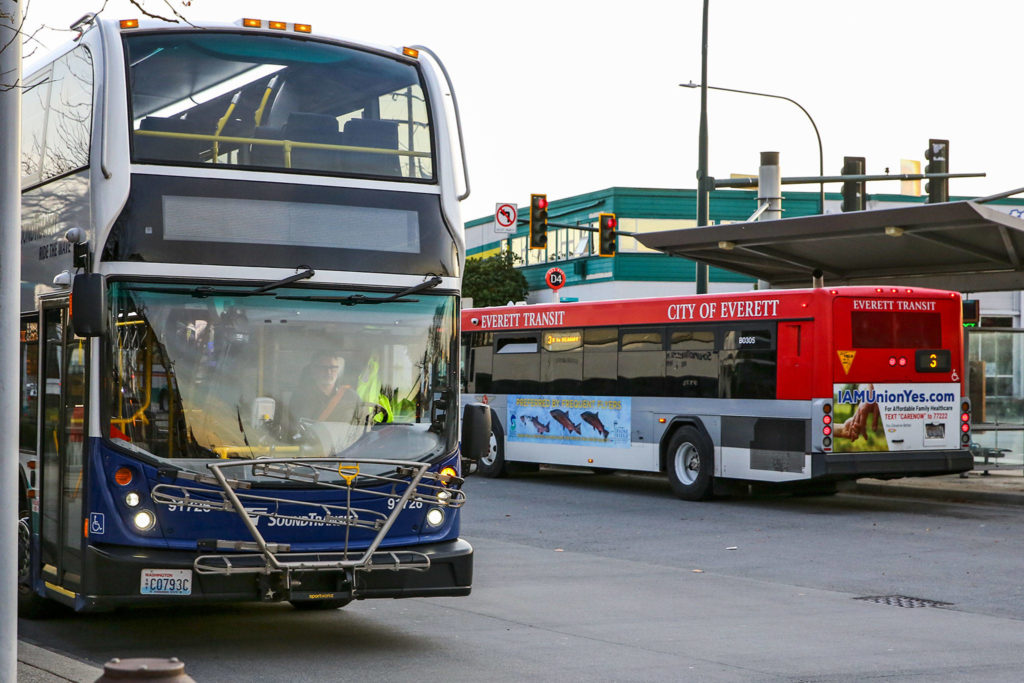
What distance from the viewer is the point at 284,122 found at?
29.0ft

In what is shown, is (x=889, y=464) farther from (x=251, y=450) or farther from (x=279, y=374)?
(x=251, y=450)

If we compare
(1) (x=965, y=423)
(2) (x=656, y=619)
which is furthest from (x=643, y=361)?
(2) (x=656, y=619)

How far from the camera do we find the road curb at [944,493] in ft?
65.5

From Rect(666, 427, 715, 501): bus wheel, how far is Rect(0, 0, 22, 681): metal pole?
46.9 feet

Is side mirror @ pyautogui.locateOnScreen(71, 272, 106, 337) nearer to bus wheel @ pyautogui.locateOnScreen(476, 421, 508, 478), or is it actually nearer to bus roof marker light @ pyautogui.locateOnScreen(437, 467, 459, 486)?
bus roof marker light @ pyautogui.locateOnScreen(437, 467, 459, 486)

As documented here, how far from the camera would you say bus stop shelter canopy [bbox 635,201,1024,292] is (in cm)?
1859

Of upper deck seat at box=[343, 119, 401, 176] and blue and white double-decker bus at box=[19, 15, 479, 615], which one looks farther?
upper deck seat at box=[343, 119, 401, 176]

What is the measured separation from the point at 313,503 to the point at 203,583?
784 mm

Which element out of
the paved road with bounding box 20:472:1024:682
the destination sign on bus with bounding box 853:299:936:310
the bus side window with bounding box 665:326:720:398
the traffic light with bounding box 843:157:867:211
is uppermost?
the traffic light with bounding box 843:157:867:211

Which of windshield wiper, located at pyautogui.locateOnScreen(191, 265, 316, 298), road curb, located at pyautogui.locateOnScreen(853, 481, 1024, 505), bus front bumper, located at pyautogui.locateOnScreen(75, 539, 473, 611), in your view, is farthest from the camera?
road curb, located at pyautogui.locateOnScreen(853, 481, 1024, 505)

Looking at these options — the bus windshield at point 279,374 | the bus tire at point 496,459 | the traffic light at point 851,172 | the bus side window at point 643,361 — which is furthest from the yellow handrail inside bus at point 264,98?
the traffic light at point 851,172

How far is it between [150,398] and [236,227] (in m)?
1.15

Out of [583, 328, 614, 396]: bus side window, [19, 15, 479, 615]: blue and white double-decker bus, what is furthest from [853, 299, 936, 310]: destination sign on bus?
[19, 15, 479, 615]: blue and white double-decker bus

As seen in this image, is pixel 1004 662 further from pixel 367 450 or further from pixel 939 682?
pixel 367 450
